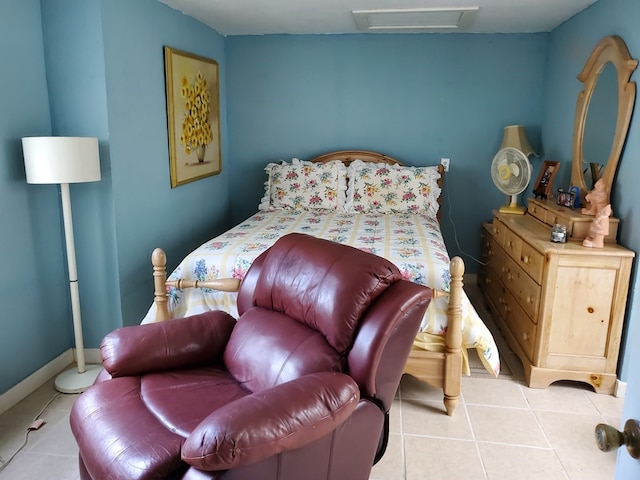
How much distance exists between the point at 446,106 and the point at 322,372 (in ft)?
10.3

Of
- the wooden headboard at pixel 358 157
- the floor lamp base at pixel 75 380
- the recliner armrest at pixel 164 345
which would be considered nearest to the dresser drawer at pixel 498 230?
the wooden headboard at pixel 358 157

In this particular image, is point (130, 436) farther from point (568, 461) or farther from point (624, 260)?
point (624, 260)

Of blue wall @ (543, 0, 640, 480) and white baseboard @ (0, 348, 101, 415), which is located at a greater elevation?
blue wall @ (543, 0, 640, 480)

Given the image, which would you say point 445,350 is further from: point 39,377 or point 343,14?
point 343,14

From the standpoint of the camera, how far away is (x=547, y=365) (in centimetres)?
264

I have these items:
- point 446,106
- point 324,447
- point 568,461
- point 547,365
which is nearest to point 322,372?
point 324,447

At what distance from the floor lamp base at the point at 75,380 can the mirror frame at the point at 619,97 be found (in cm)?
293

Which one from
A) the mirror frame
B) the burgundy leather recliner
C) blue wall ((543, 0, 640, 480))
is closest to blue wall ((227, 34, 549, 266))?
blue wall ((543, 0, 640, 480))

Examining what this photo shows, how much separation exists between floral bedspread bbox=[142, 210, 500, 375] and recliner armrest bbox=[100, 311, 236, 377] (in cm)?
55

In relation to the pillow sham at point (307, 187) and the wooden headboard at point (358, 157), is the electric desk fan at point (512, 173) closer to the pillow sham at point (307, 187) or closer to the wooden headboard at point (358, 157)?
the wooden headboard at point (358, 157)

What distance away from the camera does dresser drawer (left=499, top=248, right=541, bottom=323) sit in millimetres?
2660

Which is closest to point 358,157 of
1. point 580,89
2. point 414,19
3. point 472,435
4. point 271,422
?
point 414,19

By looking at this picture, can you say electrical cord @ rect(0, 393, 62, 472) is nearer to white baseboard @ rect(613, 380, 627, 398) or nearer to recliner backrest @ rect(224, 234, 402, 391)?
recliner backrest @ rect(224, 234, 402, 391)

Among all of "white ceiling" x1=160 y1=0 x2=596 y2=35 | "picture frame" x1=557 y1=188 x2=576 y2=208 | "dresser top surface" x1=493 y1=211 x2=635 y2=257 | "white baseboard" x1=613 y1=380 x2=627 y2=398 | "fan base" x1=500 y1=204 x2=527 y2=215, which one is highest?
"white ceiling" x1=160 y1=0 x2=596 y2=35
